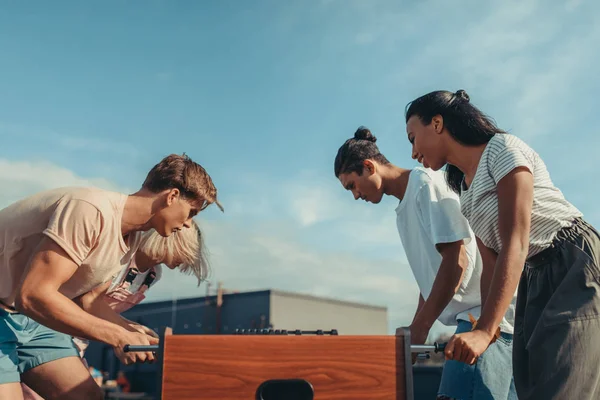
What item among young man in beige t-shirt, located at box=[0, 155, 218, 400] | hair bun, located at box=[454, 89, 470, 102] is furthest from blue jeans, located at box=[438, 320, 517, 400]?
young man in beige t-shirt, located at box=[0, 155, 218, 400]

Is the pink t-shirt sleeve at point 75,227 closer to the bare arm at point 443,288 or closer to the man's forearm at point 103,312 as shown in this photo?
the man's forearm at point 103,312

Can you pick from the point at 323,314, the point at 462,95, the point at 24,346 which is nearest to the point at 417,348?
the point at 462,95

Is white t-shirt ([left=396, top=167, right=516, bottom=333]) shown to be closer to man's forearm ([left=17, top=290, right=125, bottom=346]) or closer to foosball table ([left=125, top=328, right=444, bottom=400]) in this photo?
foosball table ([left=125, top=328, right=444, bottom=400])

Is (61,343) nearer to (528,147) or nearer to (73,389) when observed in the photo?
(73,389)

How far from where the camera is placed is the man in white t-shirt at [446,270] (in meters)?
2.24

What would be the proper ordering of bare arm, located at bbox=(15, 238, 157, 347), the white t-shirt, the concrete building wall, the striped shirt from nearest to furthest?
the striped shirt, bare arm, located at bbox=(15, 238, 157, 347), the white t-shirt, the concrete building wall

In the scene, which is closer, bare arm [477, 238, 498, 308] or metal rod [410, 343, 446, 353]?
metal rod [410, 343, 446, 353]

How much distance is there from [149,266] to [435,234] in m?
1.72

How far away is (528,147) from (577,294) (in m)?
0.48

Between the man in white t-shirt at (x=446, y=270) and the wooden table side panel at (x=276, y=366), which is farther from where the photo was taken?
the man in white t-shirt at (x=446, y=270)

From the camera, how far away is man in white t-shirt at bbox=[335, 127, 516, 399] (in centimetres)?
224

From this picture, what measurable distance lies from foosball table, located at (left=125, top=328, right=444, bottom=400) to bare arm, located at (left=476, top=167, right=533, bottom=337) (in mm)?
271

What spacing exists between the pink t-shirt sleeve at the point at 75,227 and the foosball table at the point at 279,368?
68 cm

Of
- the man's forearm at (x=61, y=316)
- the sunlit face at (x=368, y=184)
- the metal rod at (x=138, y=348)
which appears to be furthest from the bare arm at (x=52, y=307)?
the sunlit face at (x=368, y=184)
